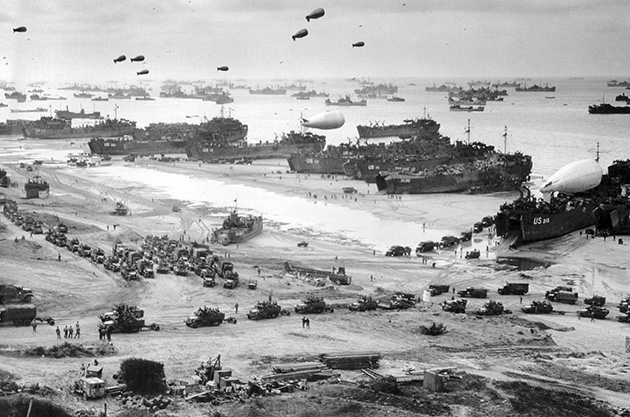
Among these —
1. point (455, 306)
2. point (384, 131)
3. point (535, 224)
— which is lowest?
point (455, 306)

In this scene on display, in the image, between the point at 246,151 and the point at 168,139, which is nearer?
the point at 246,151

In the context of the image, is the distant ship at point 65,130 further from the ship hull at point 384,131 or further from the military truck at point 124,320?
the military truck at point 124,320

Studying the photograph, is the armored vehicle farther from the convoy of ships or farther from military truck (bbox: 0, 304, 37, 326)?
military truck (bbox: 0, 304, 37, 326)

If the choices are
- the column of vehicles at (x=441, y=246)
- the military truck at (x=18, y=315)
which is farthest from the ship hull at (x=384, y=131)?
the military truck at (x=18, y=315)

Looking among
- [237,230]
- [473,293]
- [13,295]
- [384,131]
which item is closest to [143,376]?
[13,295]

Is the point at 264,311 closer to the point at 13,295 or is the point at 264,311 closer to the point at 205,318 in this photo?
the point at 205,318

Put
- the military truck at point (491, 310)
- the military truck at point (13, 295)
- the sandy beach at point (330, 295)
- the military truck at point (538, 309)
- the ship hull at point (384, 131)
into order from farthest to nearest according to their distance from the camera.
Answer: the ship hull at point (384, 131) → the military truck at point (538, 309) → the military truck at point (491, 310) → the military truck at point (13, 295) → the sandy beach at point (330, 295)

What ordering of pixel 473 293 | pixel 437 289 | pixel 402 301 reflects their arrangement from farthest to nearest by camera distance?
pixel 437 289, pixel 473 293, pixel 402 301

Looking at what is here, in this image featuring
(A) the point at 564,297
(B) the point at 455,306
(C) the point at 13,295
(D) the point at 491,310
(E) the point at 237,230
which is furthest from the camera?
(E) the point at 237,230
